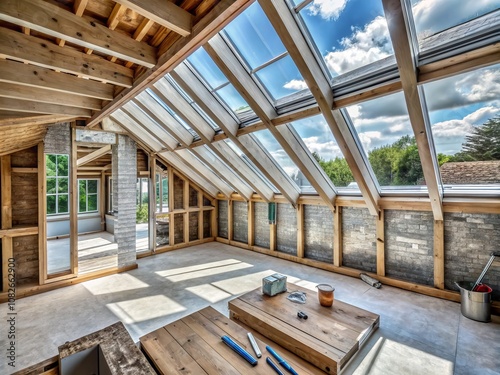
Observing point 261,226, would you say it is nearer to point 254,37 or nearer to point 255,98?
point 255,98

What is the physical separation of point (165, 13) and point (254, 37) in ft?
3.79

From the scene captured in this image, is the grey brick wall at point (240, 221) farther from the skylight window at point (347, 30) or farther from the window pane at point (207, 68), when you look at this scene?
the skylight window at point (347, 30)

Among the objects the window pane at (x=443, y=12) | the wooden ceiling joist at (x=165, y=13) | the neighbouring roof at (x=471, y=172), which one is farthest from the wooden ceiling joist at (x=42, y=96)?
the neighbouring roof at (x=471, y=172)

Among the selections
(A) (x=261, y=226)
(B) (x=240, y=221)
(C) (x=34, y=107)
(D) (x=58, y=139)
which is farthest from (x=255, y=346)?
(B) (x=240, y=221)

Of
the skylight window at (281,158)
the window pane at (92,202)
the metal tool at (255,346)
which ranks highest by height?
the skylight window at (281,158)

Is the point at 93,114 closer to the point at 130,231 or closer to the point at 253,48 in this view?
the point at 130,231

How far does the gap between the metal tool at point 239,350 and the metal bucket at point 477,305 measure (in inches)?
117

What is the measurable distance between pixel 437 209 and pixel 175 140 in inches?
188

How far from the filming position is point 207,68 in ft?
10.6

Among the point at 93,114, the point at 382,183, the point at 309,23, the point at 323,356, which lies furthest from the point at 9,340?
the point at 382,183

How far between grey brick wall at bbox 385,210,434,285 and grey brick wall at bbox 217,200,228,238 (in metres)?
4.29

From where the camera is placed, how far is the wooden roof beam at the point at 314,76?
211 cm

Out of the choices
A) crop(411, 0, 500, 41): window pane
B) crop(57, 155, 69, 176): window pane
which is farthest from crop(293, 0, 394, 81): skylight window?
crop(57, 155, 69, 176): window pane

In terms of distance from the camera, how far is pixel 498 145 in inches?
104
